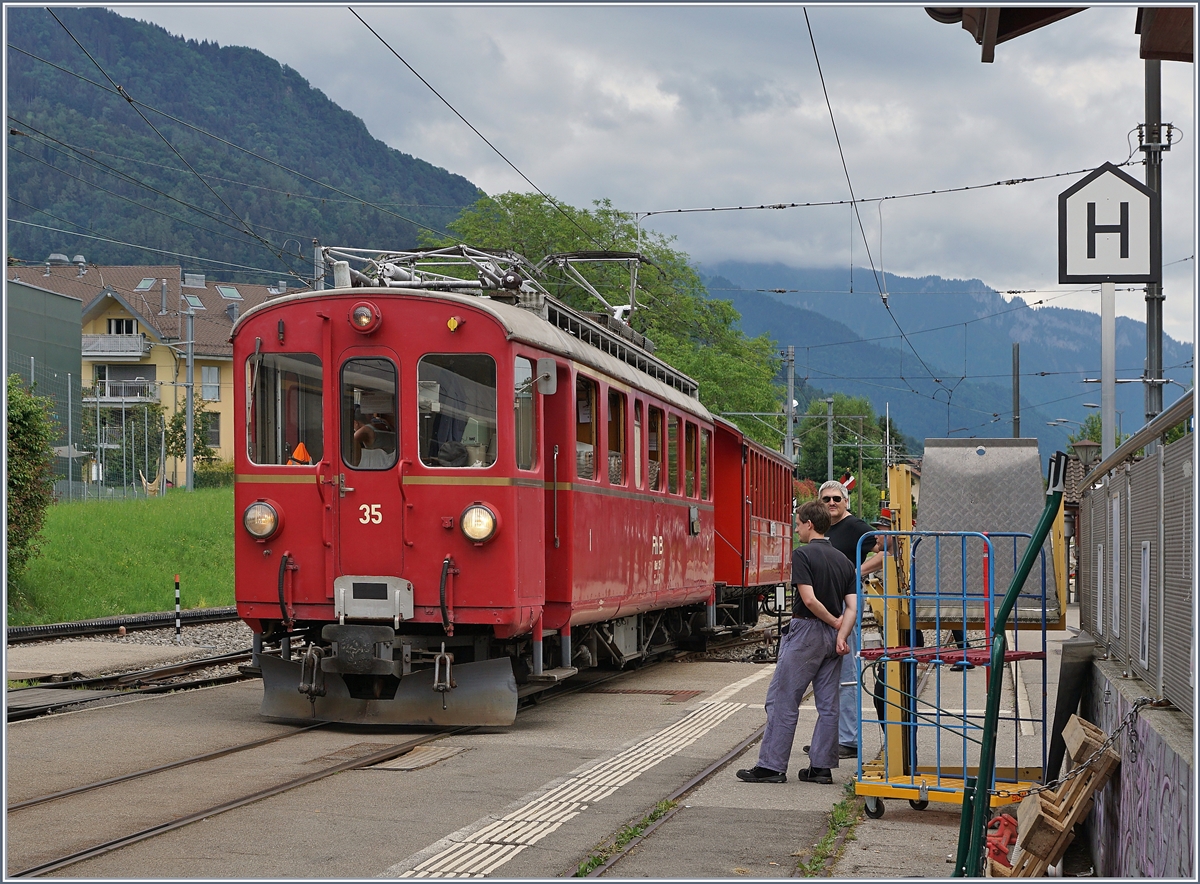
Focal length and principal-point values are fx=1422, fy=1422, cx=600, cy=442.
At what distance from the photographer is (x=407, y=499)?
10789 mm

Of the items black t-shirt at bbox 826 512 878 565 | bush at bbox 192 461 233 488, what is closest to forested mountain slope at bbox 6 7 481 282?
bush at bbox 192 461 233 488

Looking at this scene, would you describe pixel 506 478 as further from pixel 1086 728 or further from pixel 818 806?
pixel 1086 728

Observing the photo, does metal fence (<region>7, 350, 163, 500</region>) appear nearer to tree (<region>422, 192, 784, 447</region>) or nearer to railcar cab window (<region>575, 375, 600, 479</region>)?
tree (<region>422, 192, 784, 447</region>)

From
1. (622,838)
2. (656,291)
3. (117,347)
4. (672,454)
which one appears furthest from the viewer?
(117,347)

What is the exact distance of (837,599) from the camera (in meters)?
9.04

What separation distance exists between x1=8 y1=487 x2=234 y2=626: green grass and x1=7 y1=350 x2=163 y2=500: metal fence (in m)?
3.35

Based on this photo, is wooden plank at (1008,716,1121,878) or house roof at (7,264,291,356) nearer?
wooden plank at (1008,716,1121,878)

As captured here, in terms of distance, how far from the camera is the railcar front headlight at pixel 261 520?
11.0m

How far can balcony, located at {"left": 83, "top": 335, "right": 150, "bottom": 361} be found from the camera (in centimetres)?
7325

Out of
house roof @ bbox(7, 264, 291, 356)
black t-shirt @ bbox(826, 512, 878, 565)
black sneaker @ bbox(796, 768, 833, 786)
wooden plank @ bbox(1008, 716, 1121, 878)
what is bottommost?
black sneaker @ bbox(796, 768, 833, 786)

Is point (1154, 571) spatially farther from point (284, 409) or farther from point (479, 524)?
point (284, 409)

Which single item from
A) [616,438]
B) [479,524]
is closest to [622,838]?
[479,524]

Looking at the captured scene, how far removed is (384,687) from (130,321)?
68.7 m

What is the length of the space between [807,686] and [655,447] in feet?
20.5
